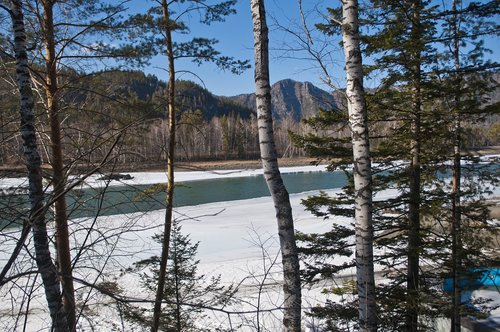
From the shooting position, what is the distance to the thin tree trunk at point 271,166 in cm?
298

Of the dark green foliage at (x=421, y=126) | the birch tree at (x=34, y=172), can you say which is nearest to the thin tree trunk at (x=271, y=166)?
the birch tree at (x=34, y=172)

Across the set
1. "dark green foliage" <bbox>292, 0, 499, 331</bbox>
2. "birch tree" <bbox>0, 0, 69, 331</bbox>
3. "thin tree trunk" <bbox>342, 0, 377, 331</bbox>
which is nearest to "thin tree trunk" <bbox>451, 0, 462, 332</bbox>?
"dark green foliage" <bbox>292, 0, 499, 331</bbox>

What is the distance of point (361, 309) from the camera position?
350cm

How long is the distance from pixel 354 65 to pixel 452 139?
3.58m

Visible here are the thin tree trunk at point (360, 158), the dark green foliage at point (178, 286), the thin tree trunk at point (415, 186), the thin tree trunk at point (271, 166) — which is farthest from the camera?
the thin tree trunk at point (415, 186)

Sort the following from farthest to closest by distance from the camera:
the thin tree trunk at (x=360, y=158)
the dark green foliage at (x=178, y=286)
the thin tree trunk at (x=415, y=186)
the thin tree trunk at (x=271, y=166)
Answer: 1. the thin tree trunk at (x=415, y=186)
2. the dark green foliage at (x=178, y=286)
3. the thin tree trunk at (x=360, y=158)
4. the thin tree trunk at (x=271, y=166)

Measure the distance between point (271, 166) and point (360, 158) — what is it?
96 cm

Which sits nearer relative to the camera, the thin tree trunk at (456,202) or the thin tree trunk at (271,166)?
the thin tree trunk at (271,166)

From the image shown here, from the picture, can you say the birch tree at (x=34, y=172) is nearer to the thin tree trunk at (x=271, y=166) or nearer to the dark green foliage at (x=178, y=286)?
the dark green foliage at (x=178, y=286)

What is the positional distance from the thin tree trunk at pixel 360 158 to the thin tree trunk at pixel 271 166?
0.77 meters

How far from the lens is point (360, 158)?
3.36m

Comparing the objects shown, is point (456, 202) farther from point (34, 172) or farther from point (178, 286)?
point (34, 172)

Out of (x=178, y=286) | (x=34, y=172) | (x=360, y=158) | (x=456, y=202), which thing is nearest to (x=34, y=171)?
(x=34, y=172)

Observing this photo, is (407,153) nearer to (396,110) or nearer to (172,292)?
(396,110)
